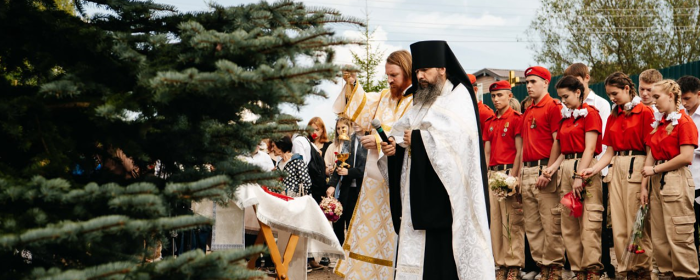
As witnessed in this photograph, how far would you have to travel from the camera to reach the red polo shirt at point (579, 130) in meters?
7.33

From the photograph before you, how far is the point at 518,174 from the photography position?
8320 mm

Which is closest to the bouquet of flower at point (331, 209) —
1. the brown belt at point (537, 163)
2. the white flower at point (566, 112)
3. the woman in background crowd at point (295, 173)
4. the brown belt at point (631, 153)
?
the woman in background crowd at point (295, 173)

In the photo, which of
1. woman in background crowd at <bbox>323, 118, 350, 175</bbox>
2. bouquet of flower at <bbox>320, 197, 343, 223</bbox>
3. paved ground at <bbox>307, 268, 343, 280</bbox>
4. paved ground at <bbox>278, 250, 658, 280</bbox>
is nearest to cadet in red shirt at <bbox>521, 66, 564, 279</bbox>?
paved ground at <bbox>278, 250, 658, 280</bbox>

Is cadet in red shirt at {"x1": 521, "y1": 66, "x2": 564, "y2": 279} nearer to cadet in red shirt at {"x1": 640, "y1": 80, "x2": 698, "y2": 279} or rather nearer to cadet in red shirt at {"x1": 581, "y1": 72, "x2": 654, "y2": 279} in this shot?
cadet in red shirt at {"x1": 581, "y1": 72, "x2": 654, "y2": 279}

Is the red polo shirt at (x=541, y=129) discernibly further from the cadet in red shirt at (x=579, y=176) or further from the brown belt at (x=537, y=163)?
the cadet in red shirt at (x=579, y=176)

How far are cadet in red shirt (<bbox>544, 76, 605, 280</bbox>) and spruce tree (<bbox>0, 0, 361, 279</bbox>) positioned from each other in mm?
5010

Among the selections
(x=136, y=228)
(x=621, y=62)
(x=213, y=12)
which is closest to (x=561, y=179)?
(x=213, y=12)

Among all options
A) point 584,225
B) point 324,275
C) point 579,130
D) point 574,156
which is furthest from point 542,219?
point 324,275

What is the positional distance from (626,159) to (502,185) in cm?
125

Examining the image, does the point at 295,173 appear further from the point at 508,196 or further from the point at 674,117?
the point at 674,117

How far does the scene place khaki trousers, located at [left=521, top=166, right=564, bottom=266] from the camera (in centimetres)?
771

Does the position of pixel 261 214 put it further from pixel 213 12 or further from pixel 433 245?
pixel 213 12

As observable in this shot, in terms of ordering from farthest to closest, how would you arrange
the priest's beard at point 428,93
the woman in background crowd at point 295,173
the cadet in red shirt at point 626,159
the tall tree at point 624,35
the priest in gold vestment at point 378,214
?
the tall tree at point 624,35, the woman in background crowd at point 295,173, the cadet in red shirt at point 626,159, the priest in gold vestment at point 378,214, the priest's beard at point 428,93

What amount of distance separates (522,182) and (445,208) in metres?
3.20
